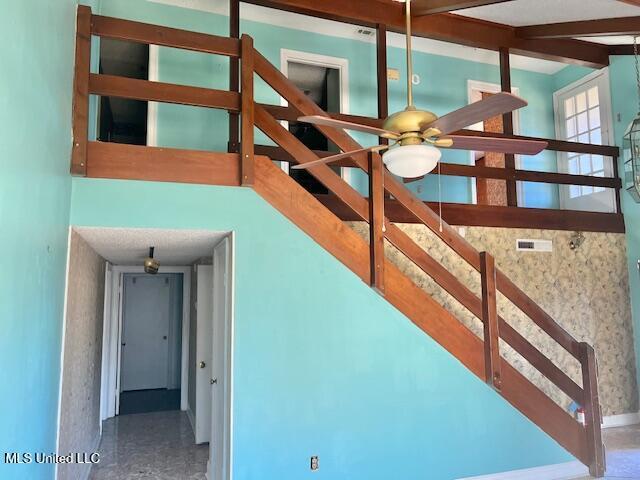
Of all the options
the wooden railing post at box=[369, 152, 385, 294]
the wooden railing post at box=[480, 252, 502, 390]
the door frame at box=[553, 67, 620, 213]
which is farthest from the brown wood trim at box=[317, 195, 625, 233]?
the wooden railing post at box=[480, 252, 502, 390]

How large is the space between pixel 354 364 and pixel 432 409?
2.45ft

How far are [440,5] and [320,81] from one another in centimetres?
239

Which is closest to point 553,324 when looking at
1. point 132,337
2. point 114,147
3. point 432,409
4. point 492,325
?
point 492,325

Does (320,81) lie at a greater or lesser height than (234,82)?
greater

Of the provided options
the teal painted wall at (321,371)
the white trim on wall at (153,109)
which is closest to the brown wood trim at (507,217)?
the teal painted wall at (321,371)

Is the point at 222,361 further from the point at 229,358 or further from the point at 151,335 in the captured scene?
the point at 151,335

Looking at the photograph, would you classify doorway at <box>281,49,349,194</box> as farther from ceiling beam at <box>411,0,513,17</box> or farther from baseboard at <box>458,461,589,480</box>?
baseboard at <box>458,461,589,480</box>

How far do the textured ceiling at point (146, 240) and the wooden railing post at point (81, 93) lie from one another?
462 millimetres

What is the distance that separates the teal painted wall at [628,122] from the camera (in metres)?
5.88

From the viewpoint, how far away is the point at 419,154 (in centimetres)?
252

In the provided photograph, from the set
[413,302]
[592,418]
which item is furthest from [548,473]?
[413,302]

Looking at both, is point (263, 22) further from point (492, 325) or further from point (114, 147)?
point (492, 325)

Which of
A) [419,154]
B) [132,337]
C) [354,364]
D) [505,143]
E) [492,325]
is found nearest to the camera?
[419,154]

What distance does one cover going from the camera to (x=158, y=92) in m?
3.28
